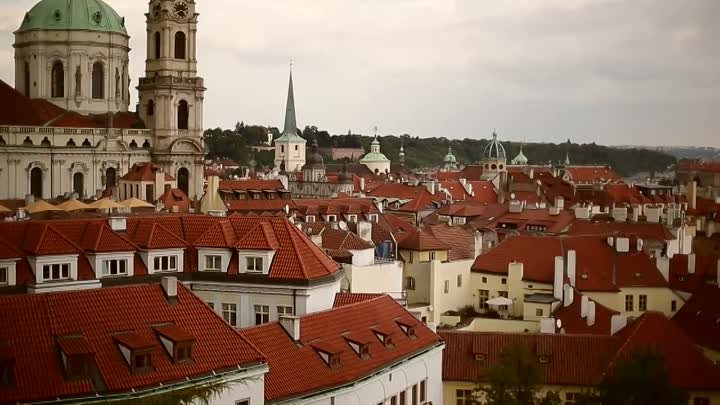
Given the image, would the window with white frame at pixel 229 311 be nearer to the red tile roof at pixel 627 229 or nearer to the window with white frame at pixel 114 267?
the window with white frame at pixel 114 267

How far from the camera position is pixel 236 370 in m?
21.4

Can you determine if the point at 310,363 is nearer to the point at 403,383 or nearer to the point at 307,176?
the point at 403,383

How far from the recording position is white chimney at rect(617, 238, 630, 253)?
4472 centimetres

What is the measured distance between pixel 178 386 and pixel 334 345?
5559 mm

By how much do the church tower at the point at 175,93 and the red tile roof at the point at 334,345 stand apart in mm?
45279

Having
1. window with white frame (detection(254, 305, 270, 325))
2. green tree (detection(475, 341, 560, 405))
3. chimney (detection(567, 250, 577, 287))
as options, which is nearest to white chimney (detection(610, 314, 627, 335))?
chimney (detection(567, 250, 577, 287))

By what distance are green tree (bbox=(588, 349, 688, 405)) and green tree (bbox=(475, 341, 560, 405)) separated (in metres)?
1.41

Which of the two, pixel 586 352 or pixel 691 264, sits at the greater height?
pixel 691 264

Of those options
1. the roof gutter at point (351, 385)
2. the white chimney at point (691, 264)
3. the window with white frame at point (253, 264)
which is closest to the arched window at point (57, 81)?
the white chimney at point (691, 264)

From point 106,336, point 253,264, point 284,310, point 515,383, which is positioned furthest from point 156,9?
point 106,336

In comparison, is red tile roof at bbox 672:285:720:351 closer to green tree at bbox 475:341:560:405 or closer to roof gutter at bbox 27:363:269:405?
green tree at bbox 475:341:560:405

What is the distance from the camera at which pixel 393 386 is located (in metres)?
26.8

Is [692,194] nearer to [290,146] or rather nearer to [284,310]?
[284,310]

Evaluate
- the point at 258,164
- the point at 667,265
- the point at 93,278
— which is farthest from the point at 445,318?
the point at 258,164
